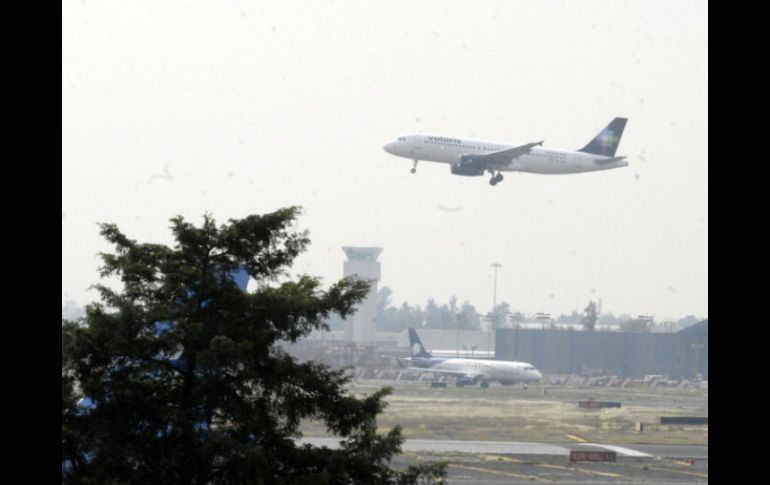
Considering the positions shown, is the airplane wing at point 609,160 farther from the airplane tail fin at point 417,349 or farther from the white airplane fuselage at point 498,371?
the airplane tail fin at point 417,349

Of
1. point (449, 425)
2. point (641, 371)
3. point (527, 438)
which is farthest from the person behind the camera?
point (641, 371)

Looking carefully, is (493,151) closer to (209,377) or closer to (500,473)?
(500,473)

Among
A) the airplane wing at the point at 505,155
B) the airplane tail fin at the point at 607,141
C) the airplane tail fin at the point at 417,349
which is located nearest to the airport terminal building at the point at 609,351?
the airplane tail fin at the point at 417,349

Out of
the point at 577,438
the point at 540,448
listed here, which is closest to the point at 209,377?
the point at 540,448
